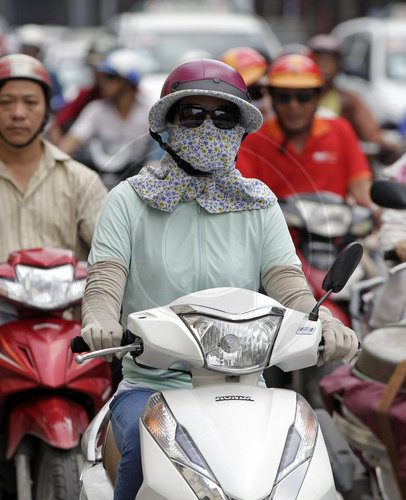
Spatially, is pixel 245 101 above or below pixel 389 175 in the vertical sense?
above

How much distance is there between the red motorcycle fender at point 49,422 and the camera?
430 centimetres

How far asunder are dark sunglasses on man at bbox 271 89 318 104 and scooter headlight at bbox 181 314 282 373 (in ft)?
13.7

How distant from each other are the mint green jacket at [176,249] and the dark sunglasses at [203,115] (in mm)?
263

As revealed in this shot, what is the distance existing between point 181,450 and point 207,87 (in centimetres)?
120

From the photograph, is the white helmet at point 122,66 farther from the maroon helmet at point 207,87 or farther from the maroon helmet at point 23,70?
the maroon helmet at point 207,87

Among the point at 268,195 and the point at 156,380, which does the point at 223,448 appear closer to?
the point at 156,380

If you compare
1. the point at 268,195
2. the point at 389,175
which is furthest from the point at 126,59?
the point at 268,195

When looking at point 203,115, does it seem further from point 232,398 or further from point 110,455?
point 110,455

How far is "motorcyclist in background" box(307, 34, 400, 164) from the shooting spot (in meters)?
12.0

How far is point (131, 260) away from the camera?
3.62m

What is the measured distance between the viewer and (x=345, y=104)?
12.2 metres

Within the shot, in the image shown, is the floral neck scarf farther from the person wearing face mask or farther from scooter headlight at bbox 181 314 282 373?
scooter headlight at bbox 181 314 282 373

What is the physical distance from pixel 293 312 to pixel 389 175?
2462 millimetres

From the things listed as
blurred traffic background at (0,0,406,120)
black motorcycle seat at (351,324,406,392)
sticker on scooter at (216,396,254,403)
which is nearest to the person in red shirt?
sticker on scooter at (216,396,254,403)
